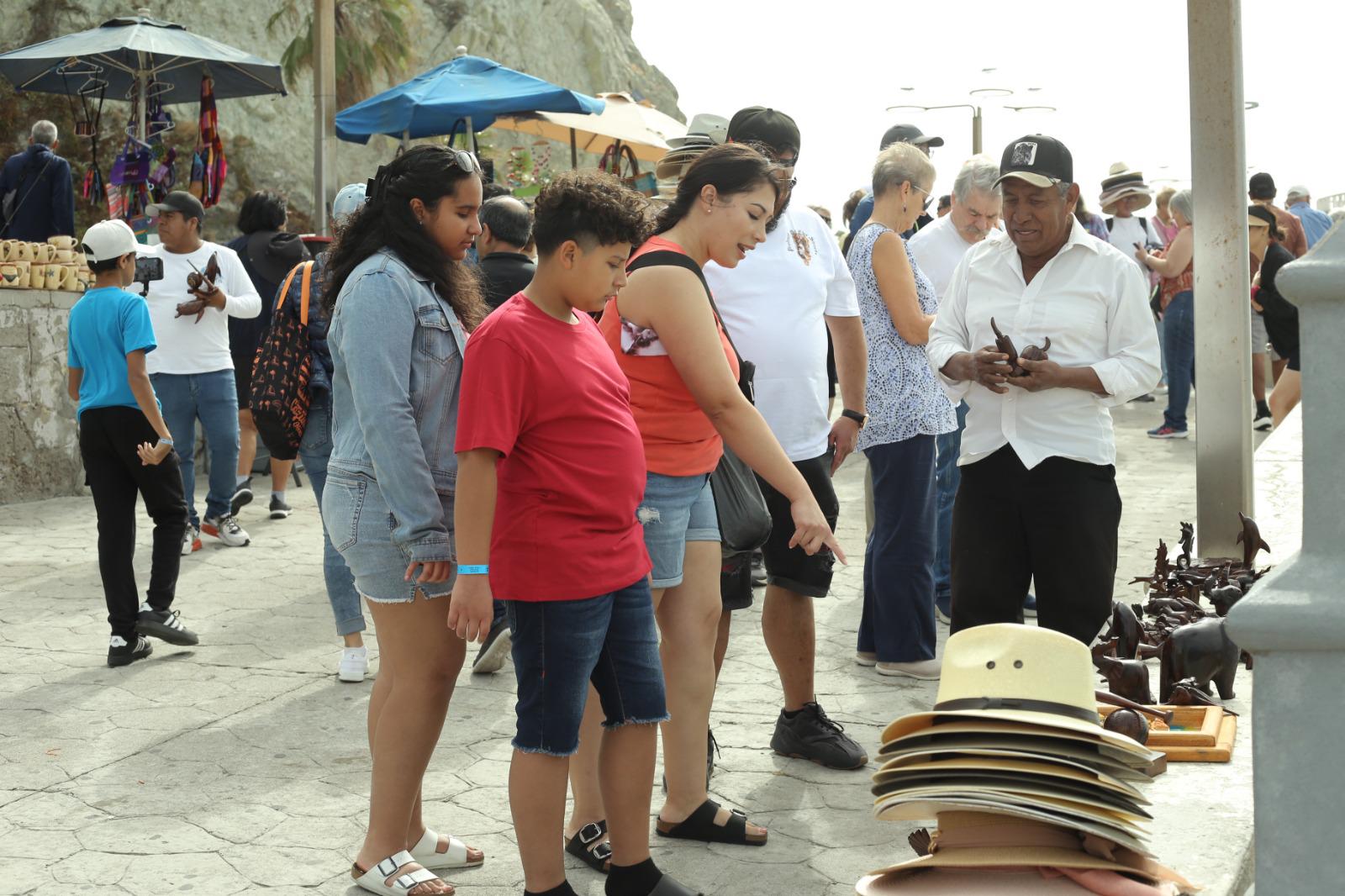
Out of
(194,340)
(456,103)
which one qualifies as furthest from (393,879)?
(456,103)

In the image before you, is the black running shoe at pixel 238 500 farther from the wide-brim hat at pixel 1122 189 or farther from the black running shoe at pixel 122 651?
the wide-brim hat at pixel 1122 189

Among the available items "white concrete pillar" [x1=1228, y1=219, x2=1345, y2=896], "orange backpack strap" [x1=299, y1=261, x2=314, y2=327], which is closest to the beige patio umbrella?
"orange backpack strap" [x1=299, y1=261, x2=314, y2=327]

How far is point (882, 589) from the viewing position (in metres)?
5.60

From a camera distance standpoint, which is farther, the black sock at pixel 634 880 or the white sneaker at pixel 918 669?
the white sneaker at pixel 918 669

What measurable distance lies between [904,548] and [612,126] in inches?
425

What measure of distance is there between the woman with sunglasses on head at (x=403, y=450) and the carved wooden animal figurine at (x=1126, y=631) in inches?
79.7

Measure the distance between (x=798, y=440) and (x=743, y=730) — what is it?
109 centimetres

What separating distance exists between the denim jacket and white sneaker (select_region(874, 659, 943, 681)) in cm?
257

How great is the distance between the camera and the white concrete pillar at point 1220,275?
19.4ft

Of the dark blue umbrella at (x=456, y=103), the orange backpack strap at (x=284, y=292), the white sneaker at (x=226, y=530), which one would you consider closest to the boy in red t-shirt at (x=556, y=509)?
the orange backpack strap at (x=284, y=292)

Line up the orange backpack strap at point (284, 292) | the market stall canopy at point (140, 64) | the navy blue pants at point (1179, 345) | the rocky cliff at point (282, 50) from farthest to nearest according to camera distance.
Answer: the rocky cliff at point (282, 50), the market stall canopy at point (140, 64), the navy blue pants at point (1179, 345), the orange backpack strap at point (284, 292)

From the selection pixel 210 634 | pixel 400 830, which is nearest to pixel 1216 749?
pixel 400 830

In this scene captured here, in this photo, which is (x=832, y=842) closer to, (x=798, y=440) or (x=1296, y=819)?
(x=798, y=440)

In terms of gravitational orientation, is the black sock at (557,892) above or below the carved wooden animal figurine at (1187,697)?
below
